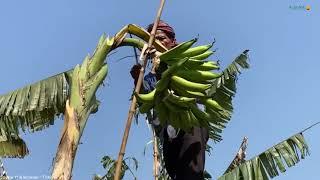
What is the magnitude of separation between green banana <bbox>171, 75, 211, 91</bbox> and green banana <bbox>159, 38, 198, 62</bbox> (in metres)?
0.09

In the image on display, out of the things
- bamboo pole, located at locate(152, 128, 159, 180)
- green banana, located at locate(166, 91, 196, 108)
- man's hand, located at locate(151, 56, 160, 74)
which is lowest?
bamboo pole, located at locate(152, 128, 159, 180)

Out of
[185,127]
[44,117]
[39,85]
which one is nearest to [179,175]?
[185,127]

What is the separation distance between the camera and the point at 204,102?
5.79 ft

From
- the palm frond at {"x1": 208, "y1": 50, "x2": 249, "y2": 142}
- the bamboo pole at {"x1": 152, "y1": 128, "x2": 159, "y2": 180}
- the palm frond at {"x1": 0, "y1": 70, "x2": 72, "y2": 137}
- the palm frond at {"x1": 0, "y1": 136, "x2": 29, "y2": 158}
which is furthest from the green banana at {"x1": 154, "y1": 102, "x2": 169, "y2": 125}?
the bamboo pole at {"x1": 152, "y1": 128, "x2": 159, "y2": 180}

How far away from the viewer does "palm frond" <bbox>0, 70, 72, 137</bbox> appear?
2.57 meters

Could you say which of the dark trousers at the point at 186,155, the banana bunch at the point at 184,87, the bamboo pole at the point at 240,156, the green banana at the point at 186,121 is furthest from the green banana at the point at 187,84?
the bamboo pole at the point at 240,156

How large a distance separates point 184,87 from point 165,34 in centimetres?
57

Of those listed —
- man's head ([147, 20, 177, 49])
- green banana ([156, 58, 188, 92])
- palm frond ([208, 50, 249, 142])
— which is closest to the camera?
green banana ([156, 58, 188, 92])

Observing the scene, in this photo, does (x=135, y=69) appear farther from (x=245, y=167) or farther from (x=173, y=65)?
(x=245, y=167)

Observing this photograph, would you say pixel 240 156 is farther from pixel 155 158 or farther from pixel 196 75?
pixel 196 75

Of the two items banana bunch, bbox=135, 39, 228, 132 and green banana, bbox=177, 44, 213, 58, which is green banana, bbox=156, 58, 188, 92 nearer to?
banana bunch, bbox=135, 39, 228, 132

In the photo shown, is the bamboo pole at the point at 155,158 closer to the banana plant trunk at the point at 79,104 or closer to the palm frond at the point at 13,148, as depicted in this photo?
the palm frond at the point at 13,148

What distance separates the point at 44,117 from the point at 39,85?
24 centimetres

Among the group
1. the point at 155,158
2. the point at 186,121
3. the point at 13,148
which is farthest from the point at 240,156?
the point at 186,121
